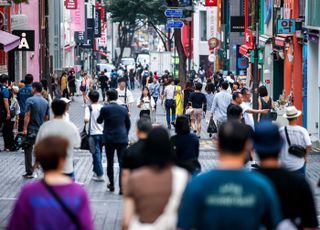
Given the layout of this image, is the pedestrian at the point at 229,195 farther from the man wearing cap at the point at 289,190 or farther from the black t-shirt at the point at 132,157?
the black t-shirt at the point at 132,157

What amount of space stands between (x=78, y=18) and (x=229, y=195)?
2685 inches

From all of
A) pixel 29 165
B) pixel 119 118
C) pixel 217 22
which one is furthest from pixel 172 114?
pixel 217 22

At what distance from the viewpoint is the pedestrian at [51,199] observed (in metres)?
8.16

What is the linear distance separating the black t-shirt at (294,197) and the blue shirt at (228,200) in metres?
0.86

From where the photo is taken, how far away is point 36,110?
20266 millimetres

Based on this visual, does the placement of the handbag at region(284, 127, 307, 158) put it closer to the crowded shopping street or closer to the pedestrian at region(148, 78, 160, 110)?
the crowded shopping street

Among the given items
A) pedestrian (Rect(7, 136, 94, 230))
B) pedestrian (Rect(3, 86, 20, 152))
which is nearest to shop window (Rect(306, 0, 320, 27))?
pedestrian (Rect(3, 86, 20, 152))

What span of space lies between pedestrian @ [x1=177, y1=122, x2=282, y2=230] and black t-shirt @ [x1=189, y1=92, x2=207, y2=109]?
24.5m

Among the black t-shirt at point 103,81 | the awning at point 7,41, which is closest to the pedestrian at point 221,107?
the awning at point 7,41

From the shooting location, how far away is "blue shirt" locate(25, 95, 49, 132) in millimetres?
20219

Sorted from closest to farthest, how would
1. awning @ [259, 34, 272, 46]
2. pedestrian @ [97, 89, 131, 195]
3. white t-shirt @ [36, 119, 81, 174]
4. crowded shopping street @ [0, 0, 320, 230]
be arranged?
crowded shopping street @ [0, 0, 320, 230]
white t-shirt @ [36, 119, 81, 174]
pedestrian @ [97, 89, 131, 195]
awning @ [259, 34, 272, 46]

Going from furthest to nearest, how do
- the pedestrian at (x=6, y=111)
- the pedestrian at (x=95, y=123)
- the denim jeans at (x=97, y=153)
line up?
the pedestrian at (x=6, y=111) < the denim jeans at (x=97, y=153) < the pedestrian at (x=95, y=123)

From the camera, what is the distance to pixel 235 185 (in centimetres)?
746

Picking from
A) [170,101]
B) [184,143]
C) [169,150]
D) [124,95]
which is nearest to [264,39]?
[170,101]
